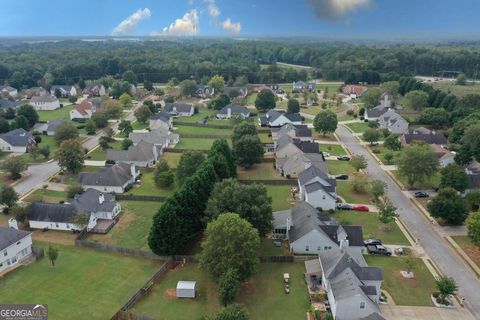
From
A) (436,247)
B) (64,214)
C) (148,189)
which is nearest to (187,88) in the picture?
(148,189)

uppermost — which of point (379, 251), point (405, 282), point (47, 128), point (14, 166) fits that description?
point (47, 128)

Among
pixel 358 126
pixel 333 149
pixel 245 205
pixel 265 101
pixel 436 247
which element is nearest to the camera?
pixel 245 205

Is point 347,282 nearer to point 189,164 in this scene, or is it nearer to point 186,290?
point 186,290

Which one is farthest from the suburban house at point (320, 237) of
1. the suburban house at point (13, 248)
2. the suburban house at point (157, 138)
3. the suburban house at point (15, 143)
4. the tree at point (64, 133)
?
the suburban house at point (15, 143)

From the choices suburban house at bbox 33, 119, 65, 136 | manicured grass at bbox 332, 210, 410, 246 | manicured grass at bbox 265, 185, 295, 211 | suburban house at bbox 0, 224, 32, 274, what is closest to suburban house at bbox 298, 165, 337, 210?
manicured grass at bbox 265, 185, 295, 211

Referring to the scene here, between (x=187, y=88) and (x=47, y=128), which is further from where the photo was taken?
(x=187, y=88)

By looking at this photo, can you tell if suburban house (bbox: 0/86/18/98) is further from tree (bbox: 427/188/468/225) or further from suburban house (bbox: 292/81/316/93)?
tree (bbox: 427/188/468/225)

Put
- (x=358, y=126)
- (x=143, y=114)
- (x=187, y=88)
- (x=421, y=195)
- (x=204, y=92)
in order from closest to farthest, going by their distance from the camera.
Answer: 1. (x=421, y=195)
2. (x=358, y=126)
3. (x=143, y=114)
4. (x=187, y=88)
5. (x=204, y=92)
